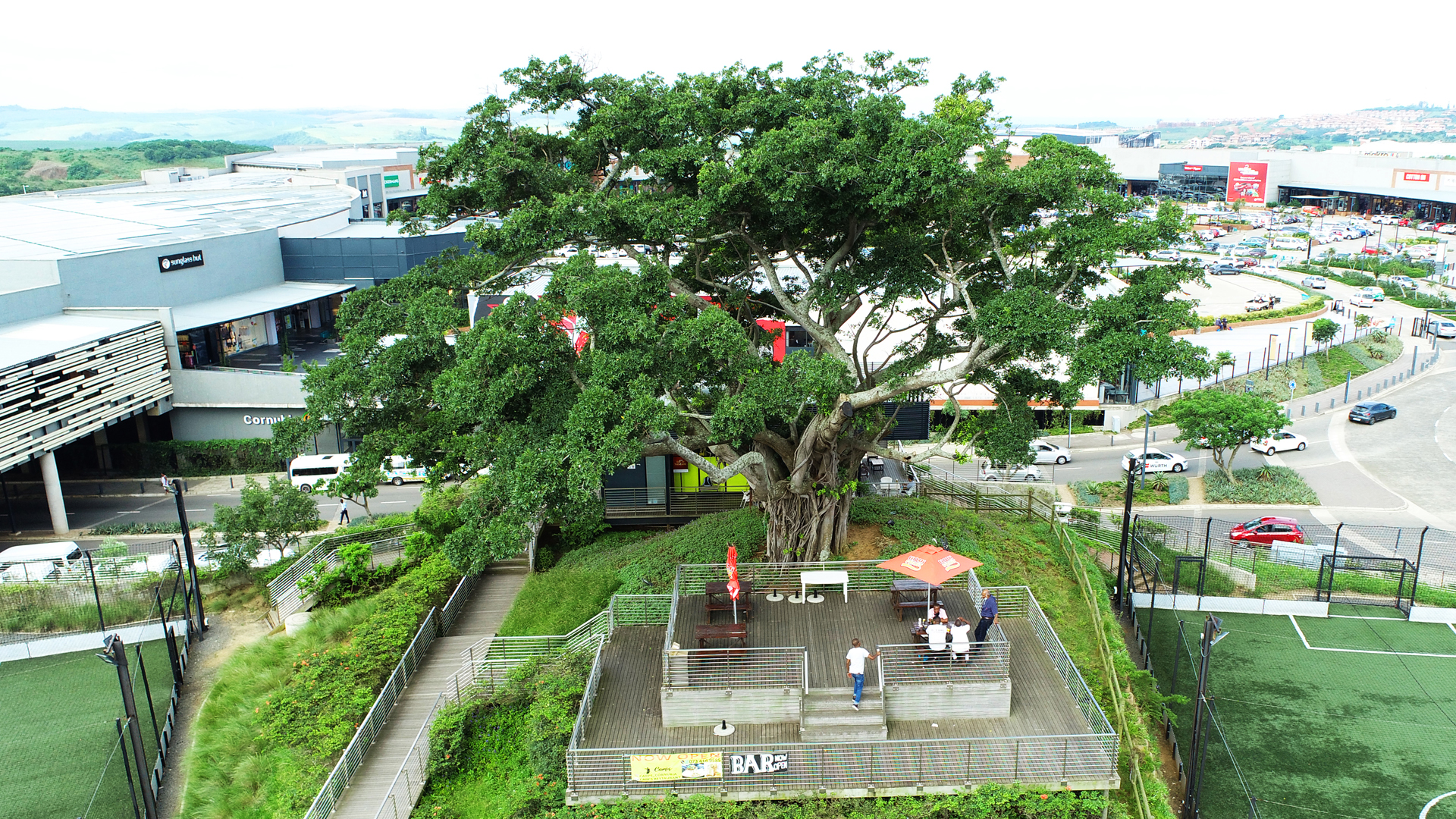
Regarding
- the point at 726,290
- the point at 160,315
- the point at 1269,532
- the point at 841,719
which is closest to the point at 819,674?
the point at 841,719

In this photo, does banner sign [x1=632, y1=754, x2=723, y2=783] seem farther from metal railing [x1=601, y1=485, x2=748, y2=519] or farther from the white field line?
the white field line

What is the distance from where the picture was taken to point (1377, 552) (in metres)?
29.6

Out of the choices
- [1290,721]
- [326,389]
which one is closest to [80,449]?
[326,389]

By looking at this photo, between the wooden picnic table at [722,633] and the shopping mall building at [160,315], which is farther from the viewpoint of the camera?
the shopping mall building at [160,315]

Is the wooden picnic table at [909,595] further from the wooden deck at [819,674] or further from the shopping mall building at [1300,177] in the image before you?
the shopping mall building at [1300,177]

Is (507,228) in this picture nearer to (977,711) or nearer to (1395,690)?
(977,711)

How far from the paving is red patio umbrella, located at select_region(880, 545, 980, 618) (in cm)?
987

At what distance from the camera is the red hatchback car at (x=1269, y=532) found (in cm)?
3134

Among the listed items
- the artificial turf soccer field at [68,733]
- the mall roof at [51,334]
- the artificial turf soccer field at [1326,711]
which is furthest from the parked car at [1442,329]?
the mall roof at [51,334]

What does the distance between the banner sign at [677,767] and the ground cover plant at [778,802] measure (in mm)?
427

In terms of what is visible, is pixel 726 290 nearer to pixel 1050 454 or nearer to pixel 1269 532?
pixel 1269 532

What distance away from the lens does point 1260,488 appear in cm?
3781

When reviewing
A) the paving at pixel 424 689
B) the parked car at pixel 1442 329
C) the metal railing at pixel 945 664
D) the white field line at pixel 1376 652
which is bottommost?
the white field line at pixel 1376 652

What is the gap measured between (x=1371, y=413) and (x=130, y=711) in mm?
52491
